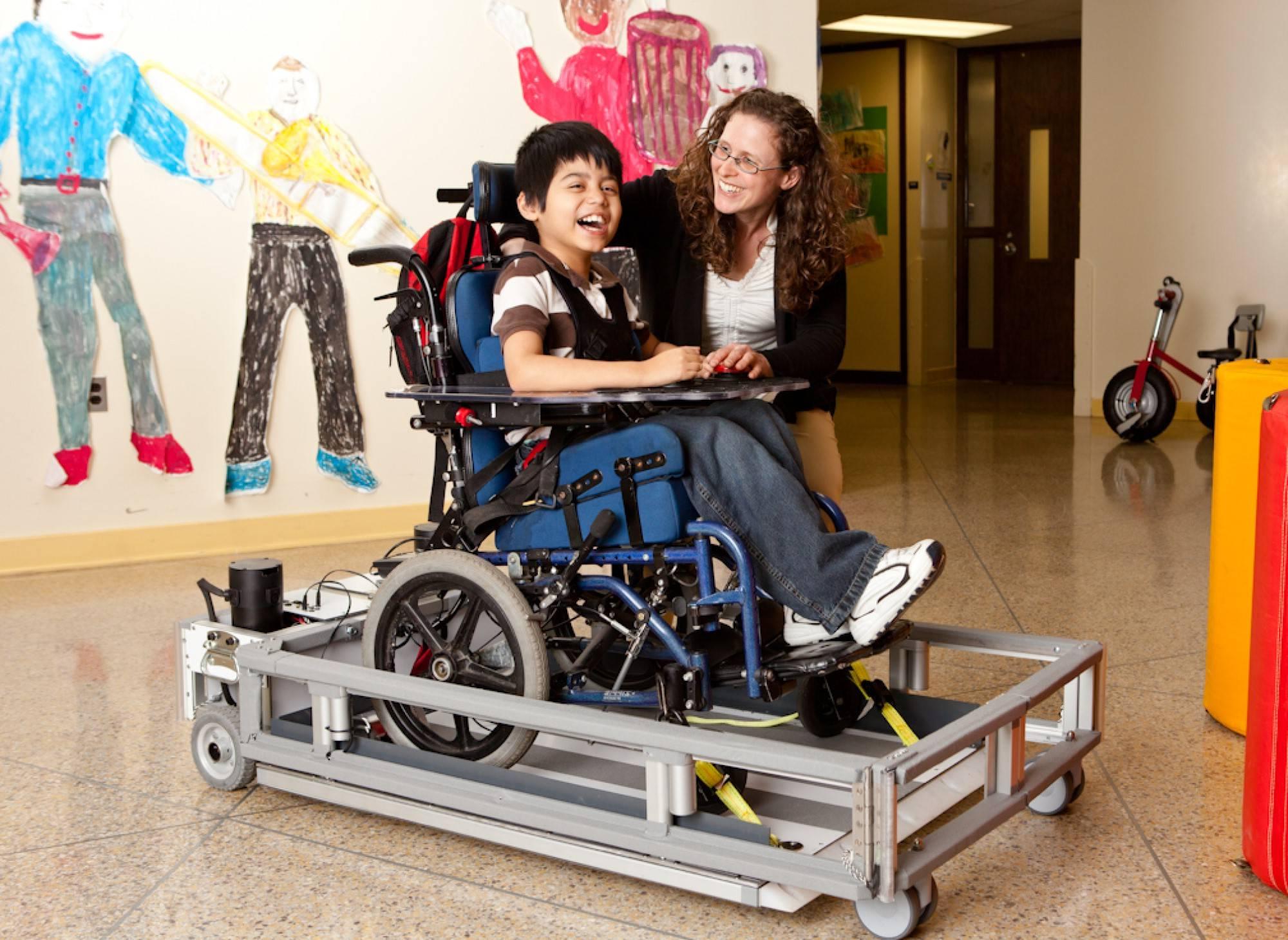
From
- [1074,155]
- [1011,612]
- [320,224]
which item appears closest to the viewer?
[1011,612]

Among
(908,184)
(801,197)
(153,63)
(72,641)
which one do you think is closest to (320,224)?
(153,63)

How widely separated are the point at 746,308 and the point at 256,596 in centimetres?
106

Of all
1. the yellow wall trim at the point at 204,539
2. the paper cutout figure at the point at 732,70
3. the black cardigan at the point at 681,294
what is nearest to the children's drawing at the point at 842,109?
the paper cutout figure at the point at 732,70

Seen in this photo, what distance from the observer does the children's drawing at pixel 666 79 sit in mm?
5227

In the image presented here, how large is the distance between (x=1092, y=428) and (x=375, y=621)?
6185 mm

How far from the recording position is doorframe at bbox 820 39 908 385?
33.8 feet

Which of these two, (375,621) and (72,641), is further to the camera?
(72,641)

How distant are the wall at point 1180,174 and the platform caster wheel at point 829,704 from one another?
5.76m

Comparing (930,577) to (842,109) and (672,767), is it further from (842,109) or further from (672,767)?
(842,109)

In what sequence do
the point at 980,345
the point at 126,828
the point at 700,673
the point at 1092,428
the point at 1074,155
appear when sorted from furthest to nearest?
1. the point at 980,345
2. the point at 1074,155
3. the point at 1092,428
4. the point at 126,828
5. the point at 700,673

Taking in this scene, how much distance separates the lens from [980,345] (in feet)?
36.1

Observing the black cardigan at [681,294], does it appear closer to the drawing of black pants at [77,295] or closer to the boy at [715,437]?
the boy at [715,437]

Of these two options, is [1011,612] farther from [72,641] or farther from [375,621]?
[72,641]

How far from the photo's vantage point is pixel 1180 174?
777cm
